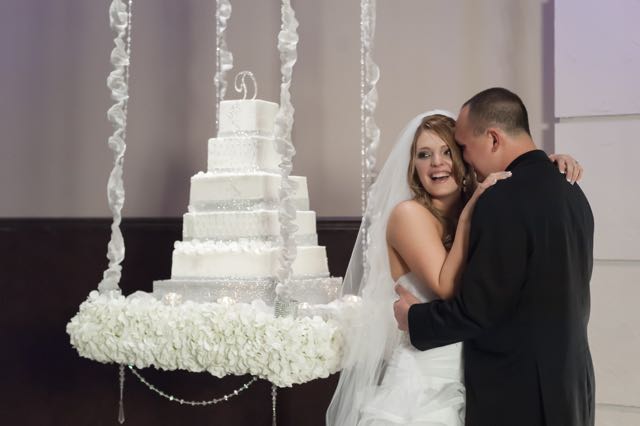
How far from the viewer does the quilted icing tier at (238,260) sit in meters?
3.82

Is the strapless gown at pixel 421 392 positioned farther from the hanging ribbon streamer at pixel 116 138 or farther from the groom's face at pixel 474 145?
the hanging ribbon streamer at pixel 116 138

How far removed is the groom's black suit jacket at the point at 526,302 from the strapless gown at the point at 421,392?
0.14m

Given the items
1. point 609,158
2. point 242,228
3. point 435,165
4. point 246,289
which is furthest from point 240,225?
point 609,158

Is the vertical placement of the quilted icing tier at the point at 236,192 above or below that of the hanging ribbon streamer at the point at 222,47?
below

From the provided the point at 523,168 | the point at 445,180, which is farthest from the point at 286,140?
the point at 523,168

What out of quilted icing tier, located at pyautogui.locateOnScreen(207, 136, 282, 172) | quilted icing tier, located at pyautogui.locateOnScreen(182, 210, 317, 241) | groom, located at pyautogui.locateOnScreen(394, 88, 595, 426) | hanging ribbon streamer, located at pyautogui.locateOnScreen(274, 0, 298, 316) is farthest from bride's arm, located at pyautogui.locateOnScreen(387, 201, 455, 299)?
quilted icing tier, located at pyautogui.locateOnScreen(207, 136, 282, 172)

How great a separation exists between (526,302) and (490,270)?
0.54 feet

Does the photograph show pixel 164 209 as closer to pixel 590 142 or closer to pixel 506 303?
pixel 590 142

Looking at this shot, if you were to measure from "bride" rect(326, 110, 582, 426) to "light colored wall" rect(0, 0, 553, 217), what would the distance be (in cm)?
164

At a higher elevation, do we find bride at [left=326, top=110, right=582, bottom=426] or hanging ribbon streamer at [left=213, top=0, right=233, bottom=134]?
hanging ribbon streamer at [left=213, top=0, right=233, bottom=134]

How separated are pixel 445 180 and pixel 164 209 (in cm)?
269

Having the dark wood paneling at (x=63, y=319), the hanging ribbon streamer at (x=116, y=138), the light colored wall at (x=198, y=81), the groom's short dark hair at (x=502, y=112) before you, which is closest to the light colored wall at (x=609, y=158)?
the light colored wall at (x=198, y=81)

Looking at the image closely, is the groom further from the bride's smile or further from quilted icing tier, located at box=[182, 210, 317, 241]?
quilted icing tier, located at box=[182, 210, 317, 241]

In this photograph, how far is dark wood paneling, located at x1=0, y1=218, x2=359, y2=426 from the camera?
5293mm
